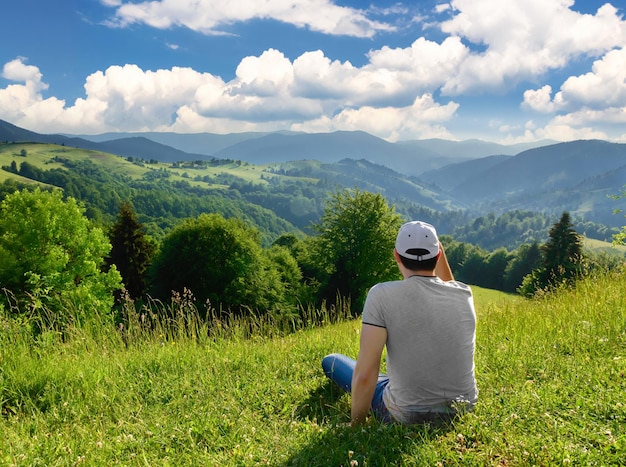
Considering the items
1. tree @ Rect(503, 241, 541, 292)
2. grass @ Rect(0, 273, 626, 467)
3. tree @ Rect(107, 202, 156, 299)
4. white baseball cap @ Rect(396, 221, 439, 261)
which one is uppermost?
white baseball cap @ Rect(396, 221, 439, 261)

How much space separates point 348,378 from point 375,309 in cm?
144

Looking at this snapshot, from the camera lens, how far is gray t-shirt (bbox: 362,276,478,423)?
3457 millimetres

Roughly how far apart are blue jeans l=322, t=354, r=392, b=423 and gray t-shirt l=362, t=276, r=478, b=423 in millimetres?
183

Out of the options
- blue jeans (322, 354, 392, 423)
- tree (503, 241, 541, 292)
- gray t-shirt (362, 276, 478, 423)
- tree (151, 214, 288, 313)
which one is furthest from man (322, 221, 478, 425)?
tree (503, 241, 541, 292)

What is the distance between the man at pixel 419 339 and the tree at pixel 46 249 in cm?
2282

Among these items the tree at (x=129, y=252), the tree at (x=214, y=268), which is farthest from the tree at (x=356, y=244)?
the tree at (x=129, y=252)

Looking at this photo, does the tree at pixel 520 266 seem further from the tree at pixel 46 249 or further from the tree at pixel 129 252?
the tree at pixel 46 249

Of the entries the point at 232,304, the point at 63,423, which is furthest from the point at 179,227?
the point at 63,423

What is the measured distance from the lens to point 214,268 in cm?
3209

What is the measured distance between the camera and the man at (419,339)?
347cm

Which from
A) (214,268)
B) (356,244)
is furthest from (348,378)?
(356,244)

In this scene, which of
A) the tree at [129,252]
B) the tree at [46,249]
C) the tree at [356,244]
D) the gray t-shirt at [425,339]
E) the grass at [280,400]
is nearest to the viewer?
the grass at [280,400]

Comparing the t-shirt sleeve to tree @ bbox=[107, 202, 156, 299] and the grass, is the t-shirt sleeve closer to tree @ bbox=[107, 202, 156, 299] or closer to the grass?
the grass

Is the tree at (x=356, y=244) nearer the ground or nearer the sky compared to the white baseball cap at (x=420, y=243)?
nearer the ground
